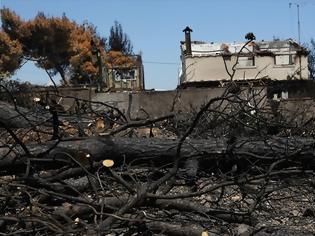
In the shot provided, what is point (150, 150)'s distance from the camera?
4613 mm

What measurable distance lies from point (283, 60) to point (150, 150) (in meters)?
28.3

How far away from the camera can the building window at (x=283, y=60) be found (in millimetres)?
31797

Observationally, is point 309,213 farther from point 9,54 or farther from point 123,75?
point 9,54

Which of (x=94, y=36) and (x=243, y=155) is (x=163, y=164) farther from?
(x=94, y=36)

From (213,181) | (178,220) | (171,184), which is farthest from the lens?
(213,181)

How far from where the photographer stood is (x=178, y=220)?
3537mm

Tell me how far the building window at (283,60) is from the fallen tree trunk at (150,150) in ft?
90.4

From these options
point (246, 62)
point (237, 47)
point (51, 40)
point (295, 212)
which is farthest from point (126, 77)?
point (295, 212)

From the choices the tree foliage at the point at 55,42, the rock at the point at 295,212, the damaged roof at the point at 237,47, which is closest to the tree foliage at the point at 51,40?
the tree foliage at the point at 55,42

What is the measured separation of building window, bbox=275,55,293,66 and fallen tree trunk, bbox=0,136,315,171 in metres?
27.6

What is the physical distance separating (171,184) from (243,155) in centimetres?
84

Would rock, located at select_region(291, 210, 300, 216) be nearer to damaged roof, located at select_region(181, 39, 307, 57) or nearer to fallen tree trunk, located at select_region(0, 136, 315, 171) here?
fallen tree trunk, located at select_region(0, 136, 315, 171)

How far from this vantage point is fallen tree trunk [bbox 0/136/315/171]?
4082 mm

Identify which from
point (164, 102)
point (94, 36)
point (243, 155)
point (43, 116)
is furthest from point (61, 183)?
point (94, 36)
